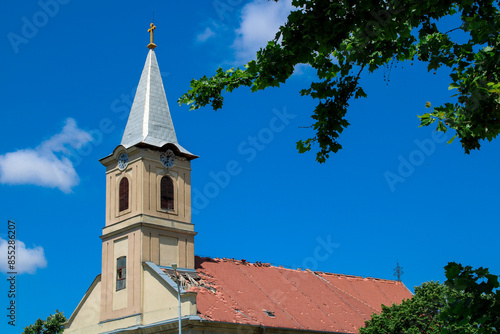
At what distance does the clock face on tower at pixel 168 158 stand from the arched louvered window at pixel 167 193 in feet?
2.83

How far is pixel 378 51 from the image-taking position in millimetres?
9148

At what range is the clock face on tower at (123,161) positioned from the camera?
1522 inches

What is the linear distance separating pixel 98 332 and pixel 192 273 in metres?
6.61

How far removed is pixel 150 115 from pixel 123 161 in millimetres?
3358

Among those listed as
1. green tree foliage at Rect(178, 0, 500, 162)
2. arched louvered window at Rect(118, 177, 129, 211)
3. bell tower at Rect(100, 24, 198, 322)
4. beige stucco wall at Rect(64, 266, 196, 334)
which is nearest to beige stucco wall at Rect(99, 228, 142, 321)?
bell tower at Rect(100, 24, 198, 322)

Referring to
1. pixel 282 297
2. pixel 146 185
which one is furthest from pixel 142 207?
pixel 282 297

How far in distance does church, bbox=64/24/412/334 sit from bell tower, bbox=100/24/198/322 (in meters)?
0.06

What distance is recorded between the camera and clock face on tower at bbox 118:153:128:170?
38656mm

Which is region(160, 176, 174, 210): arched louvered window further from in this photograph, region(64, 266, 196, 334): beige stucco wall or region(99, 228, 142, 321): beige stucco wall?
region(64, 266, 196, 334): beige stucco wall

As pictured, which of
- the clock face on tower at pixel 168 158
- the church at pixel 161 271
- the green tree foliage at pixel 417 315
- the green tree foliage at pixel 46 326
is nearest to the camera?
the green tree foliage at pixel 417 315

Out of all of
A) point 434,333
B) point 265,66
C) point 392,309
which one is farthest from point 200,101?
point 392,309

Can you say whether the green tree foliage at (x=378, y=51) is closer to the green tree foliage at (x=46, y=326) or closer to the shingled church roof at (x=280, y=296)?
the shingled church roof at (x=280, y=296)

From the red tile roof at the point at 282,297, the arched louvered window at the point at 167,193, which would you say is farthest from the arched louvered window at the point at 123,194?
the red tile roof at the point at 282,297

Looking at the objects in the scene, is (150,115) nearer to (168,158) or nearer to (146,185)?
(168,158)
